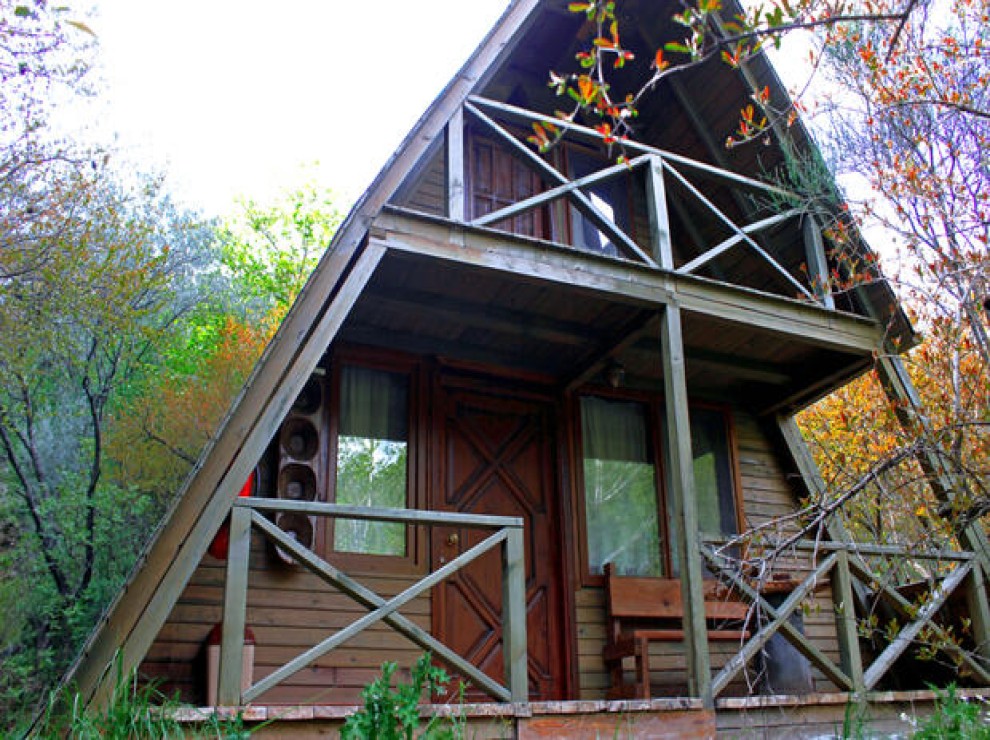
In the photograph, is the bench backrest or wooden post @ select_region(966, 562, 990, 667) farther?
the bench backrest

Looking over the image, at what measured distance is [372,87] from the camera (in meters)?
32.2

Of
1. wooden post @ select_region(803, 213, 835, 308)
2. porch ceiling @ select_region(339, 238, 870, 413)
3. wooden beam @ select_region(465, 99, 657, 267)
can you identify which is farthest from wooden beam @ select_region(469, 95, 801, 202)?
porch ceiling @ select_region(339, 238, 870, 413)

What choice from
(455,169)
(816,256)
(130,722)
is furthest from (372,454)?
(816,256)

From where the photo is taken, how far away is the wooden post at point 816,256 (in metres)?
5.89

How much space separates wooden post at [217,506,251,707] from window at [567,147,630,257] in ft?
13.7

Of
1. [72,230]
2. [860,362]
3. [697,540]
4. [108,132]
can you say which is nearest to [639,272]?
[697,540]

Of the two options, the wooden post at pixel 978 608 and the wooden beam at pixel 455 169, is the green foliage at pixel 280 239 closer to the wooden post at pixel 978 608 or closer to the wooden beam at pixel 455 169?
the wooden beam at pixel 455 169

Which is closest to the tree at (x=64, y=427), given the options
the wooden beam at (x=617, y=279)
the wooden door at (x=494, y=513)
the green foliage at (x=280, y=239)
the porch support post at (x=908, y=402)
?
the wooden door at (x=494, y=513)

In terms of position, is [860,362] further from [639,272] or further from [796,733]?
[796,733]

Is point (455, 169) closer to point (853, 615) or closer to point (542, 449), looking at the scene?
point (542, 449)

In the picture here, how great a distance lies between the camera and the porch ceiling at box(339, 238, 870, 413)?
5387 mm

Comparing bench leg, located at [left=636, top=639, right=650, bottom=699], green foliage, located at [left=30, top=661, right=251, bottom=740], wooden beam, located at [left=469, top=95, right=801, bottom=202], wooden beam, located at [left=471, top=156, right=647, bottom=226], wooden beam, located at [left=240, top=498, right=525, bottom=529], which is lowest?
green foliage, located at [left=30, top=661, right=251, bottom=740]

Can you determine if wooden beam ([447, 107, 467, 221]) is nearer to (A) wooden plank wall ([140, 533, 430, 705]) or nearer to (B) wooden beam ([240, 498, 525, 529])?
(B) wooden beam ([240, 498, 525, 529])

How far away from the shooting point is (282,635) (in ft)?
16.7
